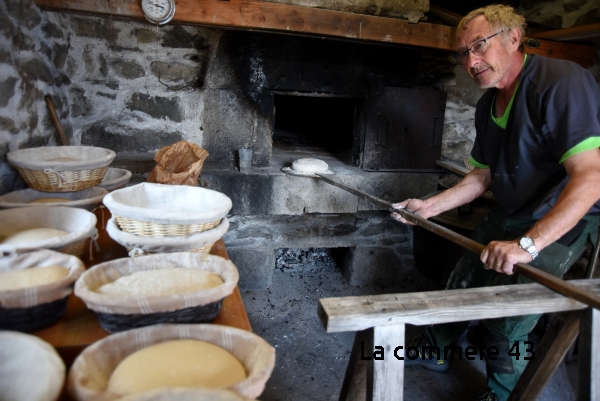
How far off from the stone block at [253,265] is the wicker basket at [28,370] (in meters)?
2.08

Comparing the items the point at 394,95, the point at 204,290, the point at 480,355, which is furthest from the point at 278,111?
the point at 204,290

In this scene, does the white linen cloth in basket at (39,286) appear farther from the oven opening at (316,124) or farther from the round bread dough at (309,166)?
the oven opening at (316,124)

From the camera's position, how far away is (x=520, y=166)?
65.5 inches

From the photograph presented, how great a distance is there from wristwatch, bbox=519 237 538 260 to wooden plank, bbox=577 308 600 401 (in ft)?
0.71

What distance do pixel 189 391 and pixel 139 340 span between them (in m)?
0.25

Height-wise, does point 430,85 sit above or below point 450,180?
above

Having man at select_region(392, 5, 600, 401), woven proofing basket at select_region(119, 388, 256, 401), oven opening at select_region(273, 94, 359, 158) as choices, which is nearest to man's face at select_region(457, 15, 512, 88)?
man at select_region(392, 5, 600, 401)

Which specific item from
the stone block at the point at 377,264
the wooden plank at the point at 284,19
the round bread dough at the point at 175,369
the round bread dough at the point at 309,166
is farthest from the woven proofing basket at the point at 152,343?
the stone block at the point at 377,264

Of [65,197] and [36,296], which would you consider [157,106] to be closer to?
[65,197]

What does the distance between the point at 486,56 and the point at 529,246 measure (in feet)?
2.50

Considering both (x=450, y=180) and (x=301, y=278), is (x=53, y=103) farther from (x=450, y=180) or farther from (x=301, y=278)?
(x=450, y=180)

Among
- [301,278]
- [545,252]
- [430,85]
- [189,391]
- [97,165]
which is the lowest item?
[301,278]

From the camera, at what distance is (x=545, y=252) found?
1.64 m

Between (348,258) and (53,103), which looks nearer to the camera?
(53,103)
